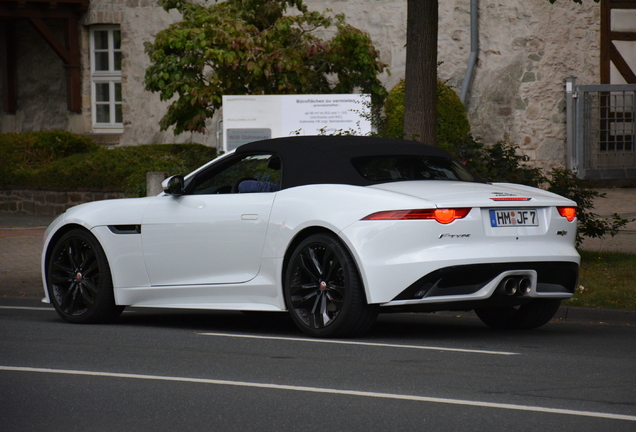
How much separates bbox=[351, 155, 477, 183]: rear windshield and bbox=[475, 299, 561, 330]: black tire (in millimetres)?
1039

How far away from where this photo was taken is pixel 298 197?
25.9ft

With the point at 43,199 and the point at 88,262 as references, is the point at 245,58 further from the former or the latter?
the point at 88,262

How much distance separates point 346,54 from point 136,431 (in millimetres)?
15671

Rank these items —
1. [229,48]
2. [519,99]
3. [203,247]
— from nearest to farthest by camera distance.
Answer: [203,247]
[229,48]
[519,99]

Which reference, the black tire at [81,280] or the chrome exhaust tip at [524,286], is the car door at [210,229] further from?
the chrome exhaust tip at [524,286]

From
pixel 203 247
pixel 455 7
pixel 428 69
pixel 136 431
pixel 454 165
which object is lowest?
pixel 136 431

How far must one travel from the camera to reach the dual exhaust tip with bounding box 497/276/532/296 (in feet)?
24.7

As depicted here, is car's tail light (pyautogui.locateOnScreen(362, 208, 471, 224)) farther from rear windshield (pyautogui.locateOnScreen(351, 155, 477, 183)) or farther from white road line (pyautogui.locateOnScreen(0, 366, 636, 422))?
white road line (pyautogui.locateOnScreen(0, 366, 636, 422))

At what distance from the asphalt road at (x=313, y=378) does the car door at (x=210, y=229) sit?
45 cm

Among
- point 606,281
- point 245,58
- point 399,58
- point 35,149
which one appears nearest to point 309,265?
point 606,281

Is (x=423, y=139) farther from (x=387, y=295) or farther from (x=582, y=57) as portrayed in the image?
(x=582, y=57)

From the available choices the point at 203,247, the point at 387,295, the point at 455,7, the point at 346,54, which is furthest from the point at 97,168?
the point at 387,295

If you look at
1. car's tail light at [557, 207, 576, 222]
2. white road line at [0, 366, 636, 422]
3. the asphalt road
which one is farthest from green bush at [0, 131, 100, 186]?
white road line at [0, 366, 636, 422]

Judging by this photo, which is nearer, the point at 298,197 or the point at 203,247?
the point at 298,197
